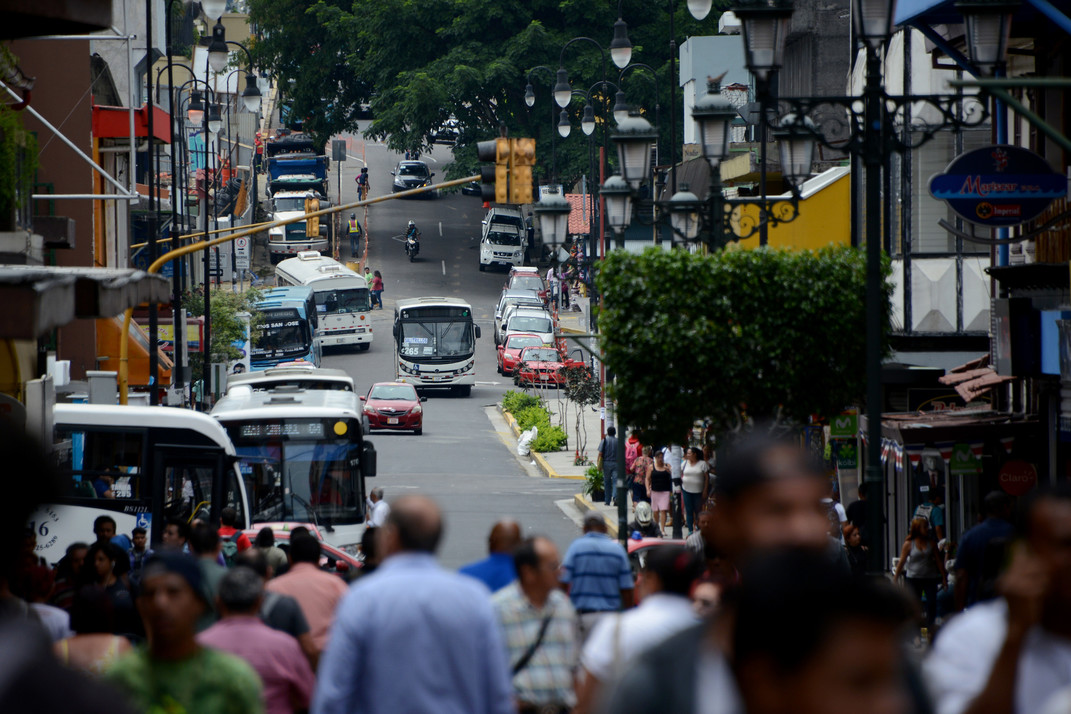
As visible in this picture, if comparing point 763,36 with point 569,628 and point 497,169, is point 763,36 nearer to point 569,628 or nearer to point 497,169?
point 569,628

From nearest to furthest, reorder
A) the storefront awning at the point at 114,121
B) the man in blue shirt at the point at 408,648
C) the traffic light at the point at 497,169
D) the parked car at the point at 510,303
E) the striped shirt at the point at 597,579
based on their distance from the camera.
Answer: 1. the man in blue shirt at the point at 408,648
2. the striped shirt at the point at 597,579
3. the traffic light at the point at 497,169
4. the storefront awning at the point at 114,121
5. the parked car at the point at 510,303

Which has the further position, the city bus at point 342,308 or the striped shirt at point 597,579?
the city bus at point 342,308

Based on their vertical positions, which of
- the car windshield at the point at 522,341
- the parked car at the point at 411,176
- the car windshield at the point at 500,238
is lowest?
the car windshield at the point at 522,341

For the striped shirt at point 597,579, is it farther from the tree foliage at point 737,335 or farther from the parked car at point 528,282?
the parked car at point 528,282

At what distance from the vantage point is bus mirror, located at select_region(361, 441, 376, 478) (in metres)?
20.2

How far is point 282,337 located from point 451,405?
687 cm

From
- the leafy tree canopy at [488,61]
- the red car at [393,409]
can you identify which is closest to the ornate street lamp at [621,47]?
the red car at [393,409]

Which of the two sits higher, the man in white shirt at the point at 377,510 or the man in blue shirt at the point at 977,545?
the man in blue shirt at the point at 977,545

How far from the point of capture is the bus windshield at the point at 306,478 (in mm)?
20047

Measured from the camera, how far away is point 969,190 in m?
14.6

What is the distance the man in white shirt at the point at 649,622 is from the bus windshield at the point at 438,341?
4177 cm

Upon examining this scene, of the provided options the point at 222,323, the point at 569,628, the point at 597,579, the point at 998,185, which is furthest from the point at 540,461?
the point at 569,628

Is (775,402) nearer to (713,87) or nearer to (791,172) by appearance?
(791,172)

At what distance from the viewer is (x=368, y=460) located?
20.2 meters
